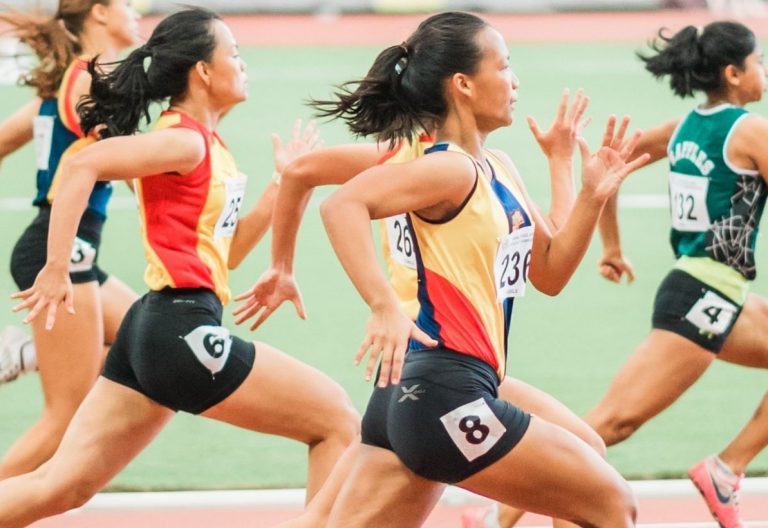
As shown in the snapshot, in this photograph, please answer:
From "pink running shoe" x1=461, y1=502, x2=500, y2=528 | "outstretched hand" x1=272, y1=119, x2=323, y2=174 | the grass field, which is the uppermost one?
"outstretched hand" x1=272, y1=119, x2=323, y2=174

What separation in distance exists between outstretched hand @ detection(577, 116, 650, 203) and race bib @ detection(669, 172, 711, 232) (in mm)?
1408

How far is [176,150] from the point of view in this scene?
15.9 feet

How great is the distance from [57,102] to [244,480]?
184 centimetres

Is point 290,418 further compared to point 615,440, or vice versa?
point 615,440

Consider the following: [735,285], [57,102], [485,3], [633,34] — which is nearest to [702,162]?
[735,285]

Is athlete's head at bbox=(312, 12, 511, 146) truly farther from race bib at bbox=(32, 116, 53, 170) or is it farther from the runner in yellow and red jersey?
race bib at bbox=(32, 116, 53, 170)

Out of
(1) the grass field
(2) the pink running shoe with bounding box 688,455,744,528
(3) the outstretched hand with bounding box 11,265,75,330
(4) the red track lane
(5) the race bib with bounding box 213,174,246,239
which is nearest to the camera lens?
(3) the outstretched hand with bounding box 11,265,75,330

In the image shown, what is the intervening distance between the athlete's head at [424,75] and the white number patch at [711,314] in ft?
5.75

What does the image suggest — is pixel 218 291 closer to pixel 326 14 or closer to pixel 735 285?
pixel 735 285

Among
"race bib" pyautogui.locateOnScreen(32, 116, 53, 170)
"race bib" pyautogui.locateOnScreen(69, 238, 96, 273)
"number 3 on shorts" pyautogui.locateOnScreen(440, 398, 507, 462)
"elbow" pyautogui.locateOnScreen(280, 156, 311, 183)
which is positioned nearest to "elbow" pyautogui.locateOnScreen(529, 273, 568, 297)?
"number 3 on shorts" pyautogui.locateOnScreen(440, 398, 507, 462)

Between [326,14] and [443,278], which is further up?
[443,278]

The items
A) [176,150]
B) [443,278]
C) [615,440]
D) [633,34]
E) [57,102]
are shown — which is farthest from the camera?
[633,34]

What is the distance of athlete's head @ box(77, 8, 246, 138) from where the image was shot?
5.18 meters

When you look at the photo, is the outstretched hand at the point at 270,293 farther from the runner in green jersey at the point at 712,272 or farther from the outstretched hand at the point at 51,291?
the runner in green jersey at the point at 712,272
